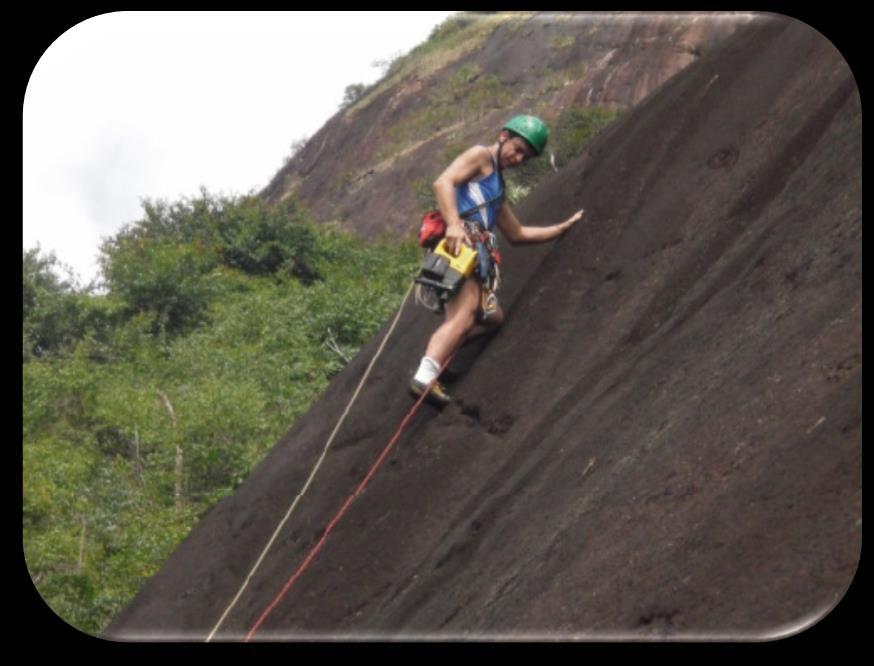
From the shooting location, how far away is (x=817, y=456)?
442cm

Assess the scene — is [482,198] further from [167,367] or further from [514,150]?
[167,367]

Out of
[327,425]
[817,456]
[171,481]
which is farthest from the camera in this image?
[171,481]

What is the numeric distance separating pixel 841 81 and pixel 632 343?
1964 mm

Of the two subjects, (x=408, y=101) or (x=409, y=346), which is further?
(x=408, y=101)

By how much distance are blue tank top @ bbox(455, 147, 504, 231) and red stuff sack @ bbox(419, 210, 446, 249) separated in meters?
0.15

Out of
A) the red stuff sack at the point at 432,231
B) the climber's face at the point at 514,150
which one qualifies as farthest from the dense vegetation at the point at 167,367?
the climber's face at the point at 514,150

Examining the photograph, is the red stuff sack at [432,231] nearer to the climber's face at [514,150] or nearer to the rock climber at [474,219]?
the rock climber at [474,219]

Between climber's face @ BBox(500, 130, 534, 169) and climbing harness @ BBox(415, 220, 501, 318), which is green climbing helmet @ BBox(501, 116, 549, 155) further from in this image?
climbing harness @ BBox(415, 220, 501, 318)

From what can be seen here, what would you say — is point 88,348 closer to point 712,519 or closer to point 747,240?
point 747,240

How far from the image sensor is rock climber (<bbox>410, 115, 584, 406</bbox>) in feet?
27.9

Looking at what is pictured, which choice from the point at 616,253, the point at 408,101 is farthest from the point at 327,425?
the point at 408,101

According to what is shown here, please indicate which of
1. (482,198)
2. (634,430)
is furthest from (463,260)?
(634,430)

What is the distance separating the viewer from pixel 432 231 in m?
8.83

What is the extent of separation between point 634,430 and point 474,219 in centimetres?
315
